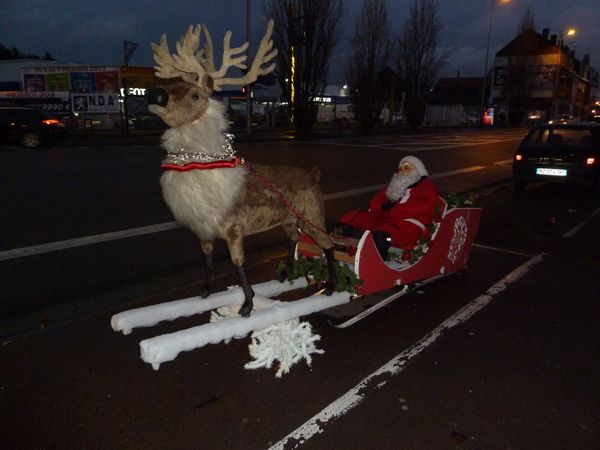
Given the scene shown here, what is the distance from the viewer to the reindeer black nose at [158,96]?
3.30m

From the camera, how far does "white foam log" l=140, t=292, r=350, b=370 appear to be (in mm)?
3166

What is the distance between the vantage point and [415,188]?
17.0 feet

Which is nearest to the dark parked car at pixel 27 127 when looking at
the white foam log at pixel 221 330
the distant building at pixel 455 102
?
the white foam log at pixel 221 330

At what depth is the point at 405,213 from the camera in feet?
16.6

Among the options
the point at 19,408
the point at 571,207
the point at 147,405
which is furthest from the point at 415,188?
the point at 571,207

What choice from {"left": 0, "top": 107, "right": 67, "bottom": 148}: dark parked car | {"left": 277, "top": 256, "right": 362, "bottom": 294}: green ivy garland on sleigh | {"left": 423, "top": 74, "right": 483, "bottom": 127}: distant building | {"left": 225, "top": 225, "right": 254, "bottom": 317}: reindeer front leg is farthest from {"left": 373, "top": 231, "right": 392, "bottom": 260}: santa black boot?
{"left": 423, "top": 74, "right": 483, "bottom": 127}: distant building

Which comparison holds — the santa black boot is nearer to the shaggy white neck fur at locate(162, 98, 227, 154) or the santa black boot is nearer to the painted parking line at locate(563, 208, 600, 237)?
the shaggy white neck fur at locate(162, 98, 227, 154)

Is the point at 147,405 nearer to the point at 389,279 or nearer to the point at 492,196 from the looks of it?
the point at 389,279

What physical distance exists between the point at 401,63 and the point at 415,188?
38.8 m

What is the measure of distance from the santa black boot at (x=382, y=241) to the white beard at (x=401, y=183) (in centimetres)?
67

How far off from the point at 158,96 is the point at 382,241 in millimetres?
2544

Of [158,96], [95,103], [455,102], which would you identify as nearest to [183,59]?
[158,96]

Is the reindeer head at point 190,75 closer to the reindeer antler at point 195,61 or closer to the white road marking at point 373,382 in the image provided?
the reindeer antler at point 195,61

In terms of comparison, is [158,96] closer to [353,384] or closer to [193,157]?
[193,157]
